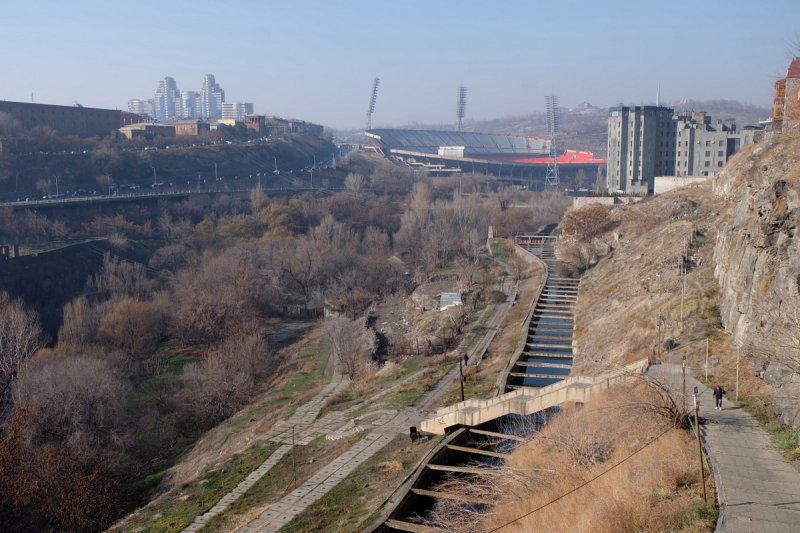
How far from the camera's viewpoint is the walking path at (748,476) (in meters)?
9.30

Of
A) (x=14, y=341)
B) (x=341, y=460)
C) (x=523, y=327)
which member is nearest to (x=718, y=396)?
(x=341, y=460)

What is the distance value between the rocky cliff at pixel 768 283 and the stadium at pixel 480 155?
85747 millimetres

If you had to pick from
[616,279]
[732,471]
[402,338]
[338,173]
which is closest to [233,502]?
[732,471]

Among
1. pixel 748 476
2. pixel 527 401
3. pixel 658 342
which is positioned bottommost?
pixel 527 401

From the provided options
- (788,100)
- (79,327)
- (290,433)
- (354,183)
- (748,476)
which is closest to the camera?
(748,476)

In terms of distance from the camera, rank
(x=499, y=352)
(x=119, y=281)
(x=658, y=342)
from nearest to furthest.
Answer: (x=658, y=342), (x=499, y=352), (x=119, y=281)

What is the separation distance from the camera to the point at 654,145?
5828 cm

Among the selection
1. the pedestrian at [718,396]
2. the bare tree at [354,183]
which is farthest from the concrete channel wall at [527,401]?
the bare tree at [354,183]

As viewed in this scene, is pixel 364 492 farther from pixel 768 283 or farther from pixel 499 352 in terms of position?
pixel 499 352

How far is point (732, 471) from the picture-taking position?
10648 millimetres

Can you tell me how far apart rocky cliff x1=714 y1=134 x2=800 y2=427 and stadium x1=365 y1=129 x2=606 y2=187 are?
281 ft

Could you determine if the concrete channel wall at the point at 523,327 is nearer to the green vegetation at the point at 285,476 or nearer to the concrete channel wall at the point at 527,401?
the concrete channel wall at the point at 527,401

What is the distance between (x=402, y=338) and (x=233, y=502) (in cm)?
1530

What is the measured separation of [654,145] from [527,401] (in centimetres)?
4730
